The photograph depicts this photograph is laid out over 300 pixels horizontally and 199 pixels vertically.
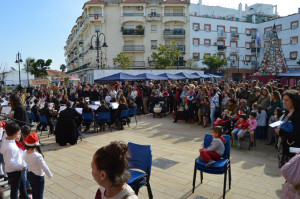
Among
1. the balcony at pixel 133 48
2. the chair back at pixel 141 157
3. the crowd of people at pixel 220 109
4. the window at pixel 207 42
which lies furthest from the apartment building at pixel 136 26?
the chair back at pixel 141 157

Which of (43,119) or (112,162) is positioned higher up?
(112,162)

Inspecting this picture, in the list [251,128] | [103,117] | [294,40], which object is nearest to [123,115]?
[103,117]

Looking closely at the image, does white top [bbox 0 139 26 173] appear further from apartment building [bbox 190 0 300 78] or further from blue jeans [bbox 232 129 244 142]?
apartment building [bbox 190 0 300 78]

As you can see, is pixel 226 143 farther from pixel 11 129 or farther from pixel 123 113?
pixel 123 113

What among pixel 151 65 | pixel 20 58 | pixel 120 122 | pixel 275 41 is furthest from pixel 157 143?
pixel 151 65

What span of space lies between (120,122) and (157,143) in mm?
3000

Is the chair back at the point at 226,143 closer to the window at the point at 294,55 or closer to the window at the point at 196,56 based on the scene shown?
the window at the point at 196,56

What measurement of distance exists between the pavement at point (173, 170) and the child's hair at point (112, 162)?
9.47 feet

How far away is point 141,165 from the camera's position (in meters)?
3.91

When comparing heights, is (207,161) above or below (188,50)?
below

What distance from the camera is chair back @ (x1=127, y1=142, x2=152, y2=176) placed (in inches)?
151

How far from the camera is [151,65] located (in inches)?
1602

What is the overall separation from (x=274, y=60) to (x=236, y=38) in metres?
24.9

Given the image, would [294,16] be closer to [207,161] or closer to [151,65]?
[151,65]
